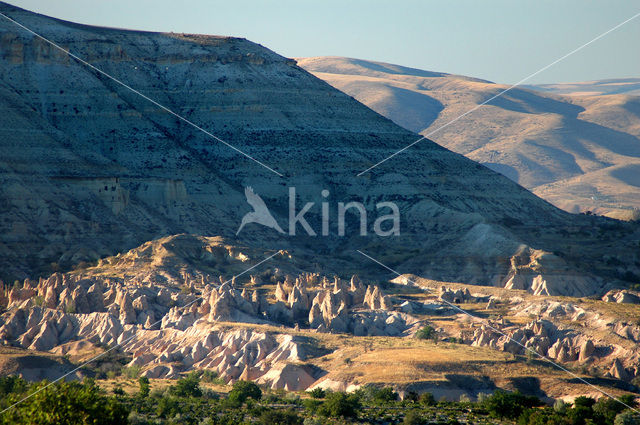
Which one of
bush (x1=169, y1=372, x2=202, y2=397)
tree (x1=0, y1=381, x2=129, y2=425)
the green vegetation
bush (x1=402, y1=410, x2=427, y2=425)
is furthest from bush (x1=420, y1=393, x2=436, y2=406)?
tree (x1=0, y1=381, x2=129, y2=425)

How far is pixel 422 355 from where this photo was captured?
2168 inches

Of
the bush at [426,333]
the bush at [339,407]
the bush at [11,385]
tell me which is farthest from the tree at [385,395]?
the bush at [11,385]

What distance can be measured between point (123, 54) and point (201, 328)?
6173 cm

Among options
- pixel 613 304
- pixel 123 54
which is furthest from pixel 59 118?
pixel 613 304

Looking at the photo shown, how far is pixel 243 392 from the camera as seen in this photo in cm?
4797

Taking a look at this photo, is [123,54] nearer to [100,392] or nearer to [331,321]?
[331,321]

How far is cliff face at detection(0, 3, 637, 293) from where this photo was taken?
87938 mm

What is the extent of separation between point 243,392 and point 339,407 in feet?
18.8

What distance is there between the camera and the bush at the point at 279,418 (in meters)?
42.3

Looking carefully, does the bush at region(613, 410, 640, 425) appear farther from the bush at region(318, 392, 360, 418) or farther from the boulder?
the boulder

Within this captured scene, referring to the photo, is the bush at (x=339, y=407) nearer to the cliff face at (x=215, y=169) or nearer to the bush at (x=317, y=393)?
the bush at (x=317, y=393)

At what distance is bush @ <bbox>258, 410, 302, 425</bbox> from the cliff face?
38928mm

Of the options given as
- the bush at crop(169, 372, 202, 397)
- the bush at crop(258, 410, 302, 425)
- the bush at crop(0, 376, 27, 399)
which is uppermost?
the bush at crop(258, 410, 302, 425)

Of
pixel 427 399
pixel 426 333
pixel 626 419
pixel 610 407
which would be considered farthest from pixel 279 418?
pixel 426 333
